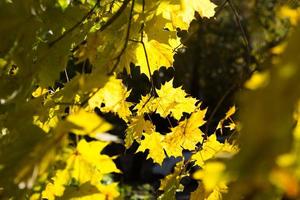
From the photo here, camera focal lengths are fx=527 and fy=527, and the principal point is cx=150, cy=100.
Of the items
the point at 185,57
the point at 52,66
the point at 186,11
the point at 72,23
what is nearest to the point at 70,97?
the point at 52,66

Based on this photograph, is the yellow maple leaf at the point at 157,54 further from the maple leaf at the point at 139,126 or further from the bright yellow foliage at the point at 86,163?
the bright yellow foliage at the point at 86,163

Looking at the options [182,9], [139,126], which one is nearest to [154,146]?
[139,126]

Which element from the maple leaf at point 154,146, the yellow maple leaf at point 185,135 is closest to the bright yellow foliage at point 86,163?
the yellow maple leaf at point 185,135

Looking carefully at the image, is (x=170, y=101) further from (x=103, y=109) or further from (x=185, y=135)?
(x=103, y=109)

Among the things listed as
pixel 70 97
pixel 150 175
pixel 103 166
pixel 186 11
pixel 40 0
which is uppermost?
pixel 150 175

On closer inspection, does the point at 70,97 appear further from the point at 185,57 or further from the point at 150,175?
the point at 185,57

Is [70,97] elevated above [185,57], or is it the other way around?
[185,57]

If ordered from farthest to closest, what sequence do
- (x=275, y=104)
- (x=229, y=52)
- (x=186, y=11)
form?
(x=229, y=52), (x=186, y=11), (x=275, y=104)

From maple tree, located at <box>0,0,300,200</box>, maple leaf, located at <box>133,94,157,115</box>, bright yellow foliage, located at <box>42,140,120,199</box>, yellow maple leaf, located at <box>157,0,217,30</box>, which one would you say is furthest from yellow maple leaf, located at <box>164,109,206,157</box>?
bright yellow foliage, located at <box>42,140,120,199</box>
